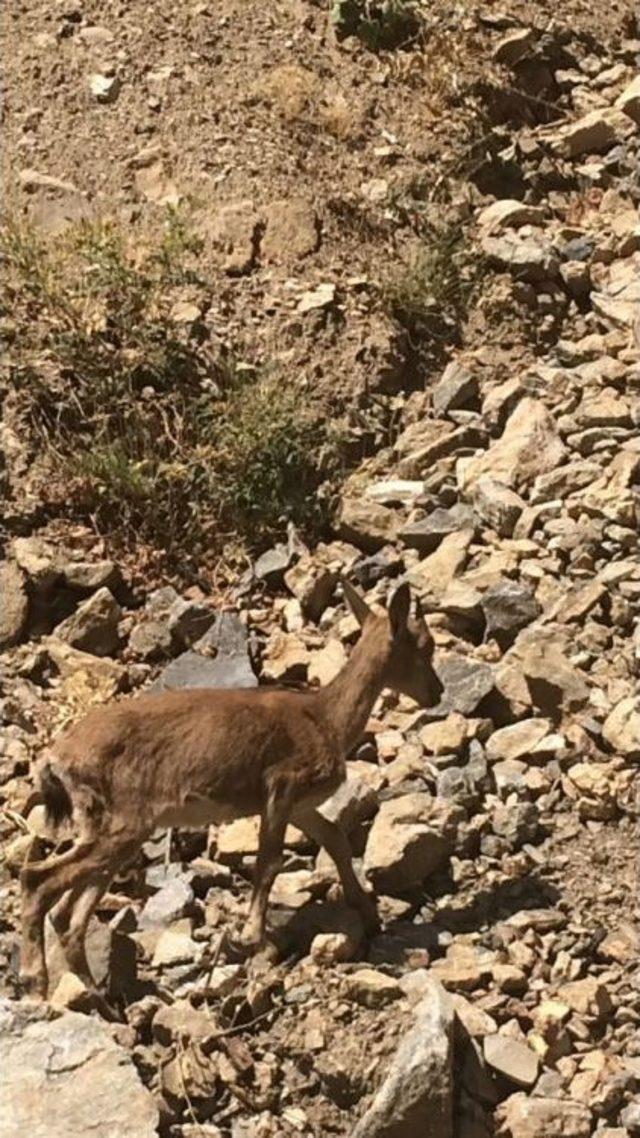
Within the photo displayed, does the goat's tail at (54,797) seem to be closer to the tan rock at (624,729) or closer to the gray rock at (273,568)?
the tan rock at (624,729)

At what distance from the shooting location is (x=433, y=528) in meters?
9.78

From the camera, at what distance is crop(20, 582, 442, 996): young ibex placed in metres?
7.05

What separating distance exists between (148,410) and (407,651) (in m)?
2.74

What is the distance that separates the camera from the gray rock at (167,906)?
24.3ft

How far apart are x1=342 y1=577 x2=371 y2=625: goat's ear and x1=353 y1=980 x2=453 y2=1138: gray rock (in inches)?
104

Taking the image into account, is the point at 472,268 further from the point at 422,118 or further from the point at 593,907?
the point at 593,907

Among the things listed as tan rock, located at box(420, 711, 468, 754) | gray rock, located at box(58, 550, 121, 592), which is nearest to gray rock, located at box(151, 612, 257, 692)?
gray rock, located at box(58, 550, 121, 592)

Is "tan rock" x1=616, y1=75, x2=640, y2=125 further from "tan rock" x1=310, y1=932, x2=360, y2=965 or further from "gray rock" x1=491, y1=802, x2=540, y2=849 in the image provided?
"tan rock" x1=310, y1=932, x2=360, y2=965

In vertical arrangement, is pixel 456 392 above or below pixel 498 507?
above

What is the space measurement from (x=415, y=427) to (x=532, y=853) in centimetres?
351

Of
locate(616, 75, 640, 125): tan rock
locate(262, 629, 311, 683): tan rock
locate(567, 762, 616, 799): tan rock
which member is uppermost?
locate(616, 75, 640, 125): tan rock

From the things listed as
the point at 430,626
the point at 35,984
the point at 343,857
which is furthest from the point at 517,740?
the point at 35,984

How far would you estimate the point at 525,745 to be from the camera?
8.26 meters

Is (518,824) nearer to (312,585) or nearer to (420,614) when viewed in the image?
(420,614)
